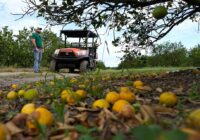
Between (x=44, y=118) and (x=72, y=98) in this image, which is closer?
(x=44, y=118)

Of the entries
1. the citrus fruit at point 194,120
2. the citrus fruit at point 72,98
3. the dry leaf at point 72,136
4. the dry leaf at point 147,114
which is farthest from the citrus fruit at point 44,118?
the citrus fruit at point 72,98

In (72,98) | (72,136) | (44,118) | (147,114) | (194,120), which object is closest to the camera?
(194,120)

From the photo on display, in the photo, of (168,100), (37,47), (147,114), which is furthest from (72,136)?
(37,47)

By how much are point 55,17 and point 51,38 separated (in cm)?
3817

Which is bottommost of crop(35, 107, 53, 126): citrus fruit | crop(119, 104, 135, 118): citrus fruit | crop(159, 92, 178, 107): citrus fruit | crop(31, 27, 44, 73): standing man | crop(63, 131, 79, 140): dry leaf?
crop(63, 131, 79, 140): dry leaf

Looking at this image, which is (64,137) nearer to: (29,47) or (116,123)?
(116,123)

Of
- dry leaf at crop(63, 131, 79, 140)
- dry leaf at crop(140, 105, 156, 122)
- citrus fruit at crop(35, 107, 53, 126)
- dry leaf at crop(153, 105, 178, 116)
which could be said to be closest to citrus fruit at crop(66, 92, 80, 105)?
dry leaf at crop(153, 105, 178, 116)

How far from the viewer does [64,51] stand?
78.5 feet

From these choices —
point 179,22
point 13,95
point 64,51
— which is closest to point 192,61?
point 64,51

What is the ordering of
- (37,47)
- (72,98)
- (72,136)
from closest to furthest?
1. (72,136)
2. (72,98)
3. (37,47)

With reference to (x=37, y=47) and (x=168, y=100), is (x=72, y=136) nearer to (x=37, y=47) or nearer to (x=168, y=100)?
(x=168, y=100)

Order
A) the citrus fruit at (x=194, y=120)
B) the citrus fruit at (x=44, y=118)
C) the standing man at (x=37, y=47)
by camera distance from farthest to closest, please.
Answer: the standing man at (x=37, y=47) → the citrus fruit at (x=44, y=118) → the citrus fruit at (x=194, y=120)

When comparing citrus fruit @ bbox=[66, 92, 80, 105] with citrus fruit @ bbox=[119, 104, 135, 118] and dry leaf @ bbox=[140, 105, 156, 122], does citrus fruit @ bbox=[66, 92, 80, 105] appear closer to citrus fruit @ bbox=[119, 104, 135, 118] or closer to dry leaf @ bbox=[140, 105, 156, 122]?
citrus fruit @ bbox=[119, 104, 135, 118]

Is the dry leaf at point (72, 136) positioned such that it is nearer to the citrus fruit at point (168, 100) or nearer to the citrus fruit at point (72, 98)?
the citrus fruit at point (168, 100)
